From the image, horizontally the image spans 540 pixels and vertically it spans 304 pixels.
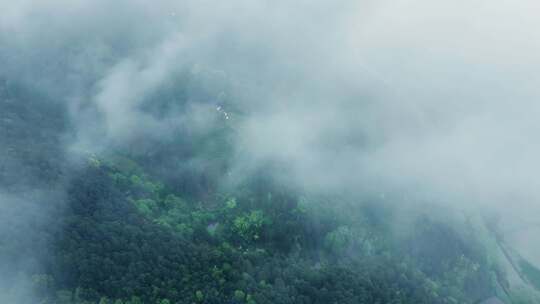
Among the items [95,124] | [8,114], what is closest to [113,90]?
[95,124]

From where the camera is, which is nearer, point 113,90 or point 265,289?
point 265,289

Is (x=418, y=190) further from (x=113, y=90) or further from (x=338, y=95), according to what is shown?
(x=113, y=90)

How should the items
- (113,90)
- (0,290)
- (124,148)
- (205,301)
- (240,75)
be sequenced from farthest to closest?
1. (240,75)
2. (113,90)
3. (124,148)
4. (205,301)
5. (0,290)

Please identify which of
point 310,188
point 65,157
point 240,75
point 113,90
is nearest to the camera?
point 65,157

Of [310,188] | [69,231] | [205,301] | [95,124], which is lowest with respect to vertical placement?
[205,301]

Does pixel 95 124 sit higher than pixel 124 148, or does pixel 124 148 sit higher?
pixel 95 124

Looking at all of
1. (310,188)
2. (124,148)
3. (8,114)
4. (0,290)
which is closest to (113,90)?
(124,148)

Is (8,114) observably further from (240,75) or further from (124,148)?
(240,75)
